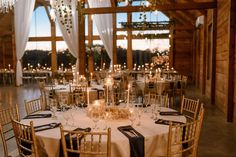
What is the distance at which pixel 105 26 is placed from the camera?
12.3 metres

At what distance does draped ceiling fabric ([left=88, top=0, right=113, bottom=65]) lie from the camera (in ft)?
37.5

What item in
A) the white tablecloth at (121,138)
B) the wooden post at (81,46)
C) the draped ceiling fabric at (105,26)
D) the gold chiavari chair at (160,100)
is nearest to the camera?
the white tablecloth at (121,138)

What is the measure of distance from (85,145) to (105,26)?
33.2 feet

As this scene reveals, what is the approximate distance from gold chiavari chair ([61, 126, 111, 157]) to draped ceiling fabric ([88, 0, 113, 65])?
8.61m

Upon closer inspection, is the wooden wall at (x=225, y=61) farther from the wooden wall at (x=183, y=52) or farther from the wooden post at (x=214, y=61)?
the wooden wall at (x=183, y=52)

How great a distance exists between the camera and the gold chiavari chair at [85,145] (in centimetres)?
253

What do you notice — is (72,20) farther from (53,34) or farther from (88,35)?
(53,34)

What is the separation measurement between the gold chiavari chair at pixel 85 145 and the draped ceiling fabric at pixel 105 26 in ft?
28.2

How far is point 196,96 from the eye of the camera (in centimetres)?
1059

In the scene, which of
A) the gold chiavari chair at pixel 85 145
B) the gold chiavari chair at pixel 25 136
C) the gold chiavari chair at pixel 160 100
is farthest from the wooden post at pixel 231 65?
the gold chiavari chair at pixel 25 136

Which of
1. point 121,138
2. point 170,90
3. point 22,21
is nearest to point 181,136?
point 121,138

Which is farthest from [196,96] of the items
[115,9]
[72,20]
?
[72,20]

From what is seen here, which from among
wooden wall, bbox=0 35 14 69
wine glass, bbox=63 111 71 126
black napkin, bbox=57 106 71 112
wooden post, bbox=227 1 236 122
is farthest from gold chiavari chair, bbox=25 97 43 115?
wooden wall, bbox=0 35 14 69

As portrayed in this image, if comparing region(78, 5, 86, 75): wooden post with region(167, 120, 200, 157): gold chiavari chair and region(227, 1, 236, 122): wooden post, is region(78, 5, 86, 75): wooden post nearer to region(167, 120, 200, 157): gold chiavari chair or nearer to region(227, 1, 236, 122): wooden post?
region(227, 1, 236, 122): wooden post
